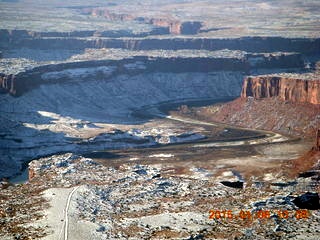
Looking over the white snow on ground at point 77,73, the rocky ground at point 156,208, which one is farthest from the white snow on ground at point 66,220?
the white snow on ground at point 77,73

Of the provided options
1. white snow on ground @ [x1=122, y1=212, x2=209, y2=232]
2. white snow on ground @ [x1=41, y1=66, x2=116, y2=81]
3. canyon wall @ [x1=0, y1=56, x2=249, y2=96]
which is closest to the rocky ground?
white snow on ground @ [x1=122, y1=212, x2=209, y2=232]

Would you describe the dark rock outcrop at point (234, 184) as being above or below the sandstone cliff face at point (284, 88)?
below

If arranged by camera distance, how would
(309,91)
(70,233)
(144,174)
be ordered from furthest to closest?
(309,91) < (144,174) < (70,233)

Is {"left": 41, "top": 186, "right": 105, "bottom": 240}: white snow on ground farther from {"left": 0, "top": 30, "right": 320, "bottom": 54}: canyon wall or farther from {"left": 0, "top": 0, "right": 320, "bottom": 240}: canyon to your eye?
{"left": 0, "top": 30, "right": 320, "bottom": 54}: canyon wall

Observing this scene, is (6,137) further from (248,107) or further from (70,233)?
(70,233)

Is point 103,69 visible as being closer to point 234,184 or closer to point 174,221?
point 234,184

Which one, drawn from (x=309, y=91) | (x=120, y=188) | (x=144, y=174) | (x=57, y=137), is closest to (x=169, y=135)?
(x=57, y=137)

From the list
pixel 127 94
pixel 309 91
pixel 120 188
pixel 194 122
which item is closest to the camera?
pixel 120 188

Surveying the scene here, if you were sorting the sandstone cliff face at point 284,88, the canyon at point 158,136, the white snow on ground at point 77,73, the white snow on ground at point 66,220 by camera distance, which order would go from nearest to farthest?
the white snow on ground at point 66,220, the canyon at point 158,136, the sandstone cliff face at point 284,88, the white snow on ground at point 77,73

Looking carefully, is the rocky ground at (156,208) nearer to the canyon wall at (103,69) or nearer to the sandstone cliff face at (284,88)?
the sandstone cliff face at (284,88)
